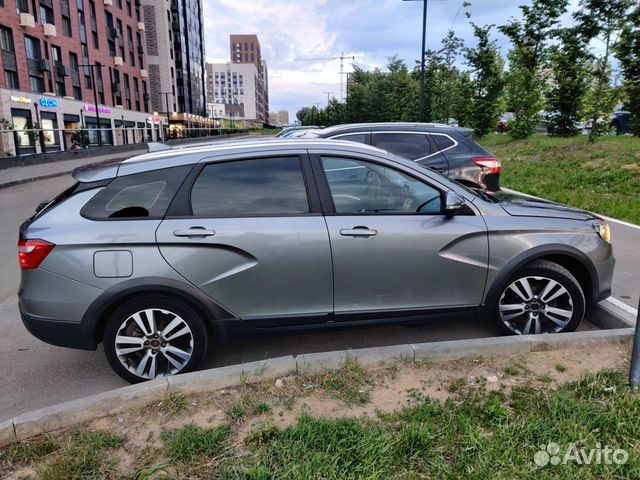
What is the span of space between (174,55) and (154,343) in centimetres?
8649

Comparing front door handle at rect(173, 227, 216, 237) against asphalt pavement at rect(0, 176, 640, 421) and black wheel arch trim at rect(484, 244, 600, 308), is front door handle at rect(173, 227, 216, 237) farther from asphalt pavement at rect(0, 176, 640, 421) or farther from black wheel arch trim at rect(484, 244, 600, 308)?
black wheel arch trim at rect(484, 244, 600, 308)

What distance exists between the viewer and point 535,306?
12.6ft

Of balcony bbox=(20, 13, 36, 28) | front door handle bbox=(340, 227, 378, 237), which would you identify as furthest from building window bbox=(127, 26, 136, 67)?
front door handle bbox=(340, 227, 378, 237)

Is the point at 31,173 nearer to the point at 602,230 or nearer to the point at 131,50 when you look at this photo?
the point at 602,230

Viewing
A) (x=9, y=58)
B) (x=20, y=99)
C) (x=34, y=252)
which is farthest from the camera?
(x=9, y=58)

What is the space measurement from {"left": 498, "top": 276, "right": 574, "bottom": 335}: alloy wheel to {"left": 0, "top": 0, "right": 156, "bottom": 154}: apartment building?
2265 centimetres

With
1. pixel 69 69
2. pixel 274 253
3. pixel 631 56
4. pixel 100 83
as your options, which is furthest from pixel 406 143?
pixel 100 83

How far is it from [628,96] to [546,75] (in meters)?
5.67

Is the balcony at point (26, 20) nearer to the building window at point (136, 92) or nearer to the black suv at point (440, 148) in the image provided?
the building window at point (136, 92)

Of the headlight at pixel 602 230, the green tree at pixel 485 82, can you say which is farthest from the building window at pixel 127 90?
the headlight at pixel 602 230

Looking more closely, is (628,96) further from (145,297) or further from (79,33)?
(79,33)

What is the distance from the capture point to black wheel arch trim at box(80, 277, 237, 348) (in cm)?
318

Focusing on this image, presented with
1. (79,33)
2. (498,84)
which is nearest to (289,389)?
(498,84)

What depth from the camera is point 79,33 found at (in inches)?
1725
